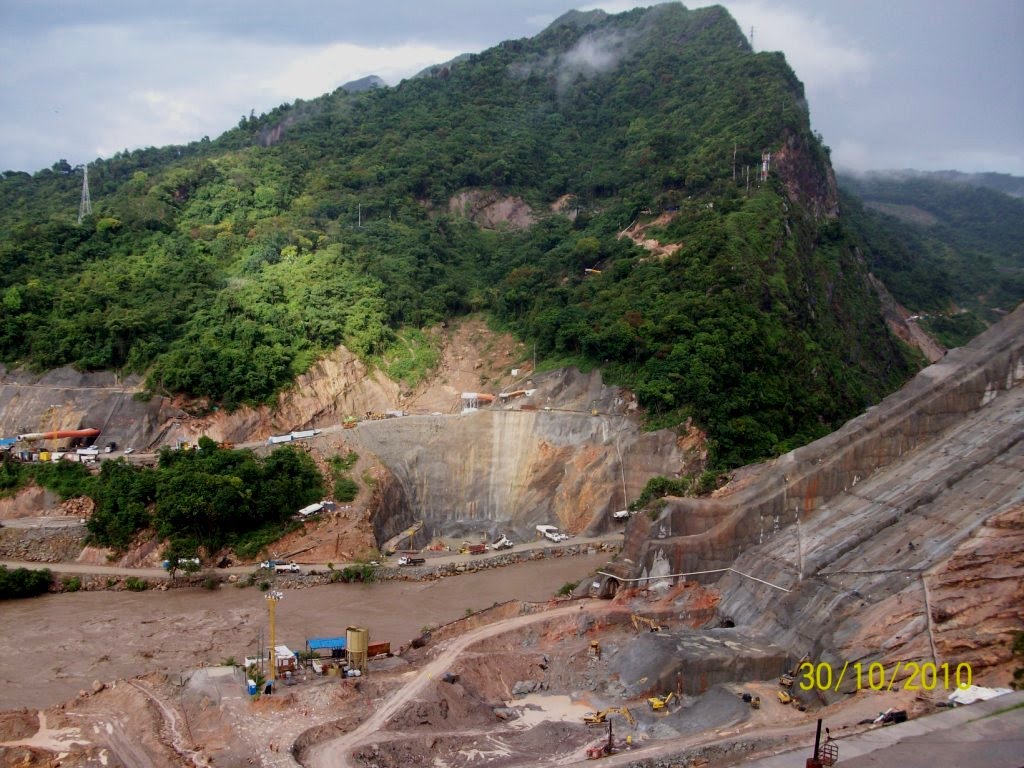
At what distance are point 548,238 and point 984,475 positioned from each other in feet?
164

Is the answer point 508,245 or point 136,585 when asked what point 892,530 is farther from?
point 508,245

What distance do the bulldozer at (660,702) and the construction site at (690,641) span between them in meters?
0.09

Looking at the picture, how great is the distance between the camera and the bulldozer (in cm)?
3048

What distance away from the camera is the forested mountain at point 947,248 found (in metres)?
88.2

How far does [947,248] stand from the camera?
4358 inches

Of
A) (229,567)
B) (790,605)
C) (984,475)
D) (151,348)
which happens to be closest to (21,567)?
(229,567)

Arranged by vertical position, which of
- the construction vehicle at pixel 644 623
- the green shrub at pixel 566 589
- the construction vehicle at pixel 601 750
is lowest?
the construction vehicle at pixel 601 750

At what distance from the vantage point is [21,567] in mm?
47125

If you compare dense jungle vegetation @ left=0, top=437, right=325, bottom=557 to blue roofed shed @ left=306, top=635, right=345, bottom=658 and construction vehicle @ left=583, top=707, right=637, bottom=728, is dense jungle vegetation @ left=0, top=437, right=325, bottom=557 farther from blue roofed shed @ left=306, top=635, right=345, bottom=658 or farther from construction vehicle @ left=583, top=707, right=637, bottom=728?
construction vehicle @ left=583, top=707, right=637, bottom=728

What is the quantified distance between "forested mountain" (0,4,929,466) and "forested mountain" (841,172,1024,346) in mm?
12023

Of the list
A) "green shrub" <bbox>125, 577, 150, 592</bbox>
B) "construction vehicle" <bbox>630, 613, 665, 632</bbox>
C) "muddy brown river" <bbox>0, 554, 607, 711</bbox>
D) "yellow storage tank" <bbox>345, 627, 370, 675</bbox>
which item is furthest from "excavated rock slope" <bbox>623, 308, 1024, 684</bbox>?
"green shrub" <bbox>125, 577, 150, 592</bbox>

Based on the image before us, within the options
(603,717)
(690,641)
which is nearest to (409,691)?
(603,717)

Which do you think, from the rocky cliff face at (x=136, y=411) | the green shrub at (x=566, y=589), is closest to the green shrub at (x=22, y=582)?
the rocky cliff face at (x=136, y=411)

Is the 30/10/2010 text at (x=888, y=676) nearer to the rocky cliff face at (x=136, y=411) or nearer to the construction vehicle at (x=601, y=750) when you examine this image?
the construction vehicle at (x=601, y=750)
